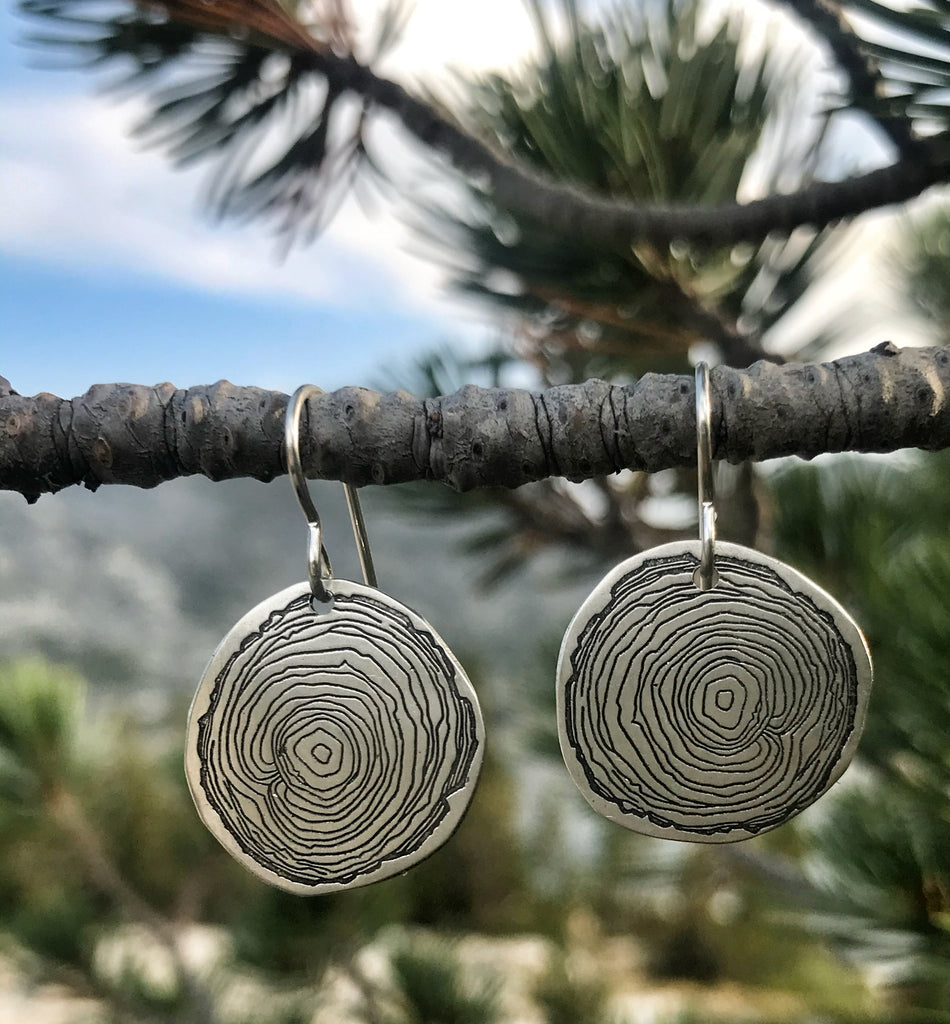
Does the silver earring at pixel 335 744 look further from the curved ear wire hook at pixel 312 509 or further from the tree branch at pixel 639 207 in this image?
the tree branch at pixel 639 207

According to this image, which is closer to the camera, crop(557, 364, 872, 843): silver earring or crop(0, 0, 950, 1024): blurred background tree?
crop(557, 364, 872, 843): silver earring

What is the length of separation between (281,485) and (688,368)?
690mm

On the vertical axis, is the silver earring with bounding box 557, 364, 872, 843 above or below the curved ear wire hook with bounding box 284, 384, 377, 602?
below

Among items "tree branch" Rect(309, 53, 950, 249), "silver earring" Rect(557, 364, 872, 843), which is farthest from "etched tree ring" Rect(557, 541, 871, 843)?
"tree branch" Rect(309, 53, 950, 249)

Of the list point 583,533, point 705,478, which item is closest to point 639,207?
point 705,478

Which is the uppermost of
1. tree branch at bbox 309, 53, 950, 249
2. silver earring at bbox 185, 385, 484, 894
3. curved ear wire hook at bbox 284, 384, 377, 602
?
tree branch at bbox 309, 53, 950, 249

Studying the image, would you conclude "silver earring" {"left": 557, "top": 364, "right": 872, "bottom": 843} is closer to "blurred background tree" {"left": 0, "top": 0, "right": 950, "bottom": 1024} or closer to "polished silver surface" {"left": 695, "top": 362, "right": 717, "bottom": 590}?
"polished silver surface" {"left": 695, "top": 362, "right": 717, "bottom": 590}

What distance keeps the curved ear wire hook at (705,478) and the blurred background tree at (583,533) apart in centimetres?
11

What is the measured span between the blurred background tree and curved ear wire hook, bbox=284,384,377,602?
17cm

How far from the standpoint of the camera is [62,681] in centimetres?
74

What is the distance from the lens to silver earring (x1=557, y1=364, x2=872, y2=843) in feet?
0.76

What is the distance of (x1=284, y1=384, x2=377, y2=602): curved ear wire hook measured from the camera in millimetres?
195

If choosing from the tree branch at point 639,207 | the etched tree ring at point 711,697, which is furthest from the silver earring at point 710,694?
the tree branch at point 639,207

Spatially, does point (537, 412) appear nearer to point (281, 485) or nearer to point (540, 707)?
point (540, 707)
